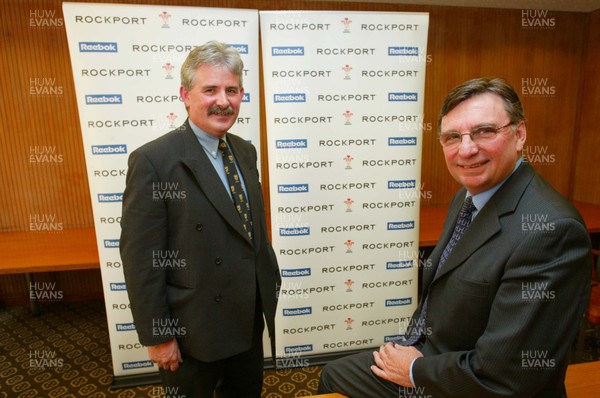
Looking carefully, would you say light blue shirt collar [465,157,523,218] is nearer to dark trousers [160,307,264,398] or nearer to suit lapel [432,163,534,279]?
suit lapel [432,163,534,279]

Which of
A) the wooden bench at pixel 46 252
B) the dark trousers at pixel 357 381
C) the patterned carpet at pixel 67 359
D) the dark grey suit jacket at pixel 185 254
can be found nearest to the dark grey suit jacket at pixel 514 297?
the dark trousers at pixel 357 381

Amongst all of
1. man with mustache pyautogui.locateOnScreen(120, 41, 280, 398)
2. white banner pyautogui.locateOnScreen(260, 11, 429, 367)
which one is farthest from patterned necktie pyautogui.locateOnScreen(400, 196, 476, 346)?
white banner pyautogui.locateOnScreen(260, 11, 429, 367)

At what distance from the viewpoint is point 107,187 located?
235cm

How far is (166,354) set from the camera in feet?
4.95

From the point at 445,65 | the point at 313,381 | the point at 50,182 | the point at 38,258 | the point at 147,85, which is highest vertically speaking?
the point at 445,65

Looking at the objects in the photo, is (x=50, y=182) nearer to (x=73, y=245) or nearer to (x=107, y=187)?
(x=73, y=245)

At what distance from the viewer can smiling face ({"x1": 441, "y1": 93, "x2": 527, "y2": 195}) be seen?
119cm

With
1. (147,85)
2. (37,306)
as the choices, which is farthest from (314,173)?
(37,306)

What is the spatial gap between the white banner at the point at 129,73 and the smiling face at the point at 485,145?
4.84ft

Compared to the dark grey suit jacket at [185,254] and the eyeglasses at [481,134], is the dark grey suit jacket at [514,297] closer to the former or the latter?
the eyeglasses at [481,134]

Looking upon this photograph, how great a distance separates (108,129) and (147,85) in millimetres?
370

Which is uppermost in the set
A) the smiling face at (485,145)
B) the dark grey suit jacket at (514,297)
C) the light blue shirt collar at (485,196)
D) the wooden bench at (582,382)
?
the smiling face at (485,145)

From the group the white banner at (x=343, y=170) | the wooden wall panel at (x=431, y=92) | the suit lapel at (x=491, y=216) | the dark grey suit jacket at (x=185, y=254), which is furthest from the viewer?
the wooden wall panel at (x=431, y=92)

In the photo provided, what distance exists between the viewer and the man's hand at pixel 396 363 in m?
1.31
